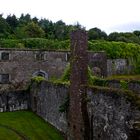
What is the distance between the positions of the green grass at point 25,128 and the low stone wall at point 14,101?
1036 millimetres

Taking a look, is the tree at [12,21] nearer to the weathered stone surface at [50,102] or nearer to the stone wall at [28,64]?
the stone wall at [28,64]

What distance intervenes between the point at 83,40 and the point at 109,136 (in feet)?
17.8

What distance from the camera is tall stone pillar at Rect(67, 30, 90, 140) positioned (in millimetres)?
19047

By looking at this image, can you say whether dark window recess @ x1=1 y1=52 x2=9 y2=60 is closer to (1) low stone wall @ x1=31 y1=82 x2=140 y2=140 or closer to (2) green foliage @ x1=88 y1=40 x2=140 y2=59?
(2) green foliage @ x1=88 y1=40 x2=140 y2=59

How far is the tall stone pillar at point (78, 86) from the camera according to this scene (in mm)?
19047

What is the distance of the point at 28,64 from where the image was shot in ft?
148

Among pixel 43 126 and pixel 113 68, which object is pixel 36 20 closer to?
pixel 113 68

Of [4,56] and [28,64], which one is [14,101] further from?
[28,64]

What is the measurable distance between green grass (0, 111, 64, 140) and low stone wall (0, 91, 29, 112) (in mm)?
1036

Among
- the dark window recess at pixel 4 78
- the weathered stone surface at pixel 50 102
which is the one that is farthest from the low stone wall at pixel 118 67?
the weathered stone surface at pixel 50 102

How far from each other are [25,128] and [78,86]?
28.0ft

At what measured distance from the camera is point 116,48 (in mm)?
54688

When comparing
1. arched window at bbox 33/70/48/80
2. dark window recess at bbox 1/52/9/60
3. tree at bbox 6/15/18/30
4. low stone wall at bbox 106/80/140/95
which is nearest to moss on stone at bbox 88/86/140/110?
low stone wall at bbox 106/80/140/95

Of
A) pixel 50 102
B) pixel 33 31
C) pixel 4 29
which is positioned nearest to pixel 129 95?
pixel 50 102
